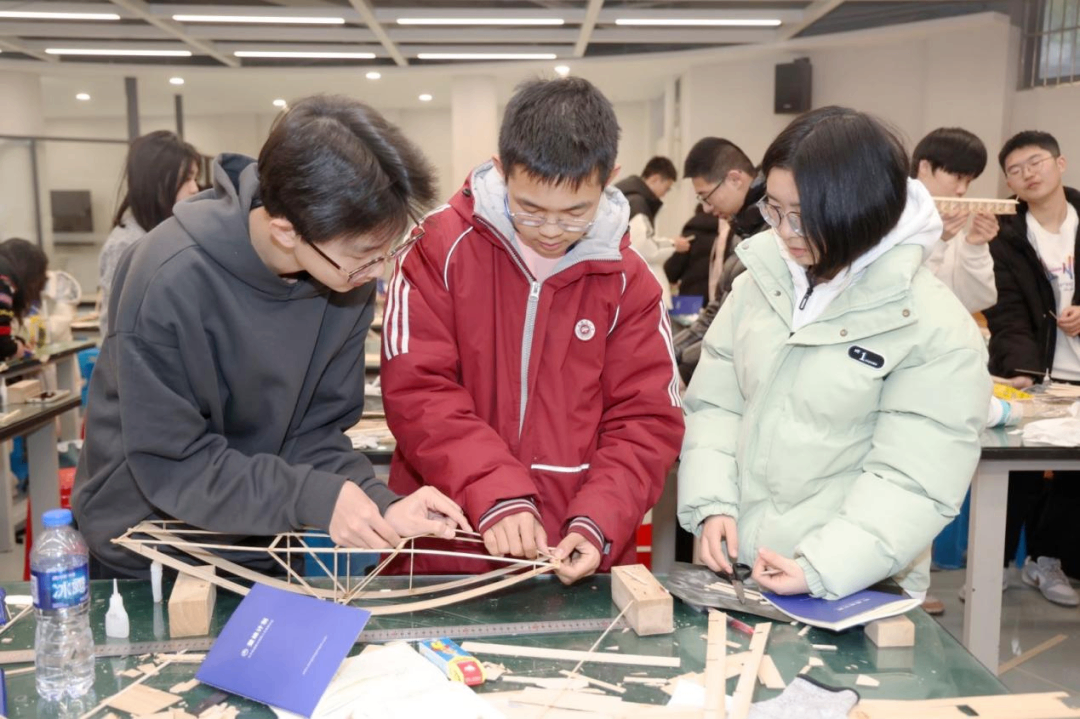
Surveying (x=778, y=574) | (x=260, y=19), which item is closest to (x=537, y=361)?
(x=778, y=574)

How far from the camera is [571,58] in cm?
920

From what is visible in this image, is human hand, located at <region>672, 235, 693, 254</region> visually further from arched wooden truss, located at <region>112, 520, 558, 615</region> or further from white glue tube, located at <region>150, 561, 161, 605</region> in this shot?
white glue tube, located at <region>150, 561, 161, 605</region>

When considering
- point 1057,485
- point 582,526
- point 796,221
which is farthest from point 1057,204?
point 582,526

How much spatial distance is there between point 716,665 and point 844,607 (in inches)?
11.3

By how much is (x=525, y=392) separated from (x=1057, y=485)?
3.02m

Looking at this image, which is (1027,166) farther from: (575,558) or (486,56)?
(486,56)

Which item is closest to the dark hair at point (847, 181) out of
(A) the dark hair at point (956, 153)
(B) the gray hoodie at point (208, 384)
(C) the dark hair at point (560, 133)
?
(C) the dark hair at point (560, 133)

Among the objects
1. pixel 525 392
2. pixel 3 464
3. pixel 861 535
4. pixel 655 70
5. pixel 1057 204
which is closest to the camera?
pixel 861 535

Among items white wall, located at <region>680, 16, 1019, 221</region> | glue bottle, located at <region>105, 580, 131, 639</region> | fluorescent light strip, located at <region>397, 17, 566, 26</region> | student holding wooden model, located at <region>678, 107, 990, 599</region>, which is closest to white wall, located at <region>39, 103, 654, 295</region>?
→ fluorescent light strip, located at <region>397, 17, 566, 26</region>

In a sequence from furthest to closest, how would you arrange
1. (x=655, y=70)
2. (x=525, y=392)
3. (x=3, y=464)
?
1. (x=655, y=70)
2. (x=3, y=464)
3. (x=525, y=392)

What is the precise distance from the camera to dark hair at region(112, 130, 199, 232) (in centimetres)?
329

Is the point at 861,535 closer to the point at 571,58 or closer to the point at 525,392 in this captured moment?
the point at 525,392

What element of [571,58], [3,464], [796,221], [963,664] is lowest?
[3,464]

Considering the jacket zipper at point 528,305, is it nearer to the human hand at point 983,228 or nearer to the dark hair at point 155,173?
the dark hair at point 155,173
